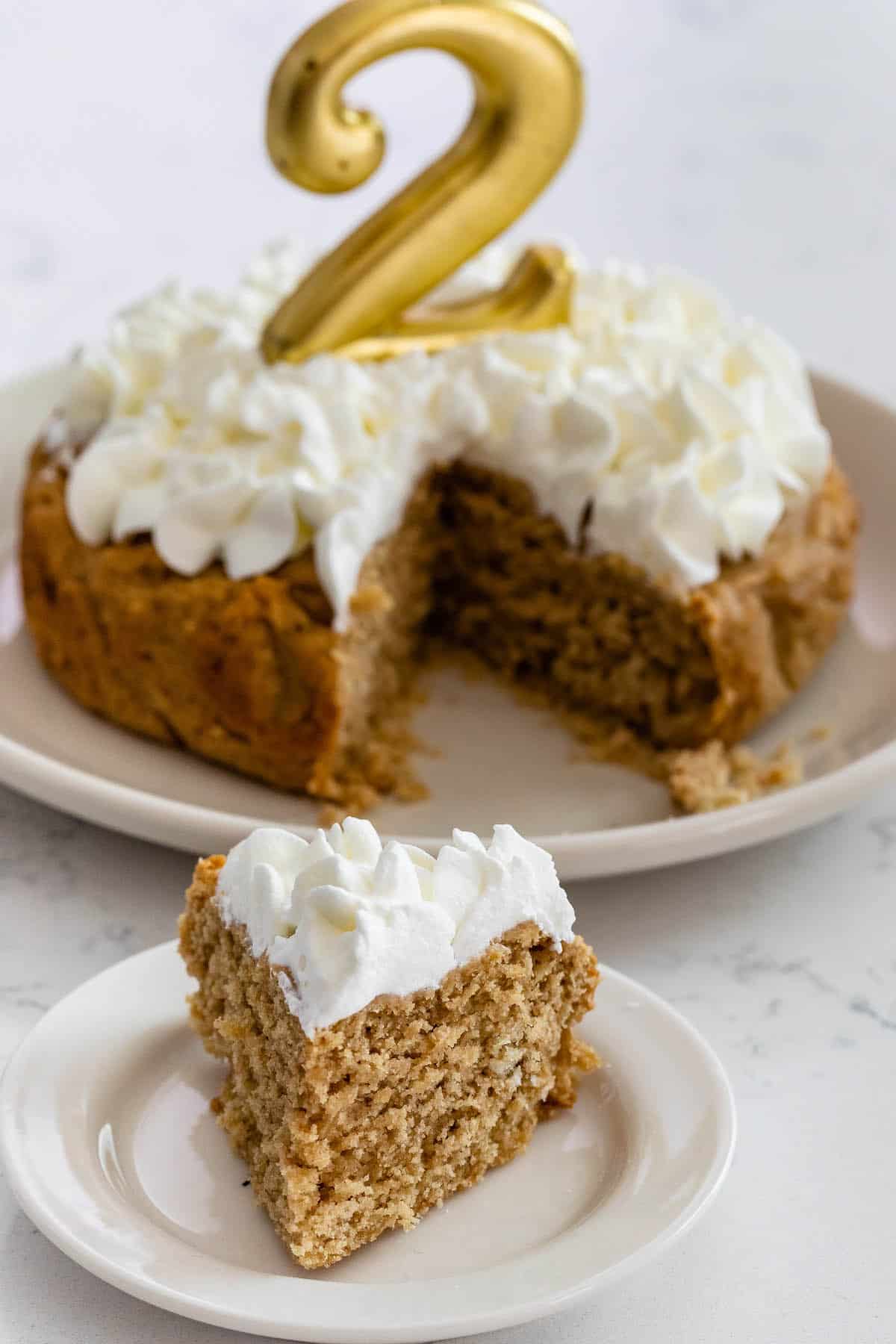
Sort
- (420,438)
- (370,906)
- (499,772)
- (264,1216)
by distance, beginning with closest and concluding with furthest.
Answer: (370,906)
(264,1216)
(499,772)
(420,438)

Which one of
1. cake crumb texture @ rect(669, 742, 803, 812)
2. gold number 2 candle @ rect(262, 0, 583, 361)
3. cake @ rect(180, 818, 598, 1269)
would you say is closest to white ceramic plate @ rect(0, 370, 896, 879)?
cake crumb texture @ rect(669, 742, 803, 812)

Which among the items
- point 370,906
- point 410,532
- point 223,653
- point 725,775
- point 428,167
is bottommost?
point 223,653

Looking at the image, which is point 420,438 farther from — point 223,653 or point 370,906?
point 370,906

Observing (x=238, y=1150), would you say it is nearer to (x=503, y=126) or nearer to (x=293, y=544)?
(x=293, y=544)

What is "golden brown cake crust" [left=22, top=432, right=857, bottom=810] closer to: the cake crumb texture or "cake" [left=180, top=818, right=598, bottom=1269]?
the cake crumb texture

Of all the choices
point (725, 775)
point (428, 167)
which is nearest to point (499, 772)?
point (725, 775)

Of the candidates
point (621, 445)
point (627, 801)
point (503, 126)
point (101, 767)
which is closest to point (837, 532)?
point (621, 445)

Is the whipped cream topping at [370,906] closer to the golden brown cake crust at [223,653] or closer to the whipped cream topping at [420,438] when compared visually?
the golden brown cake crust at [223,653]
